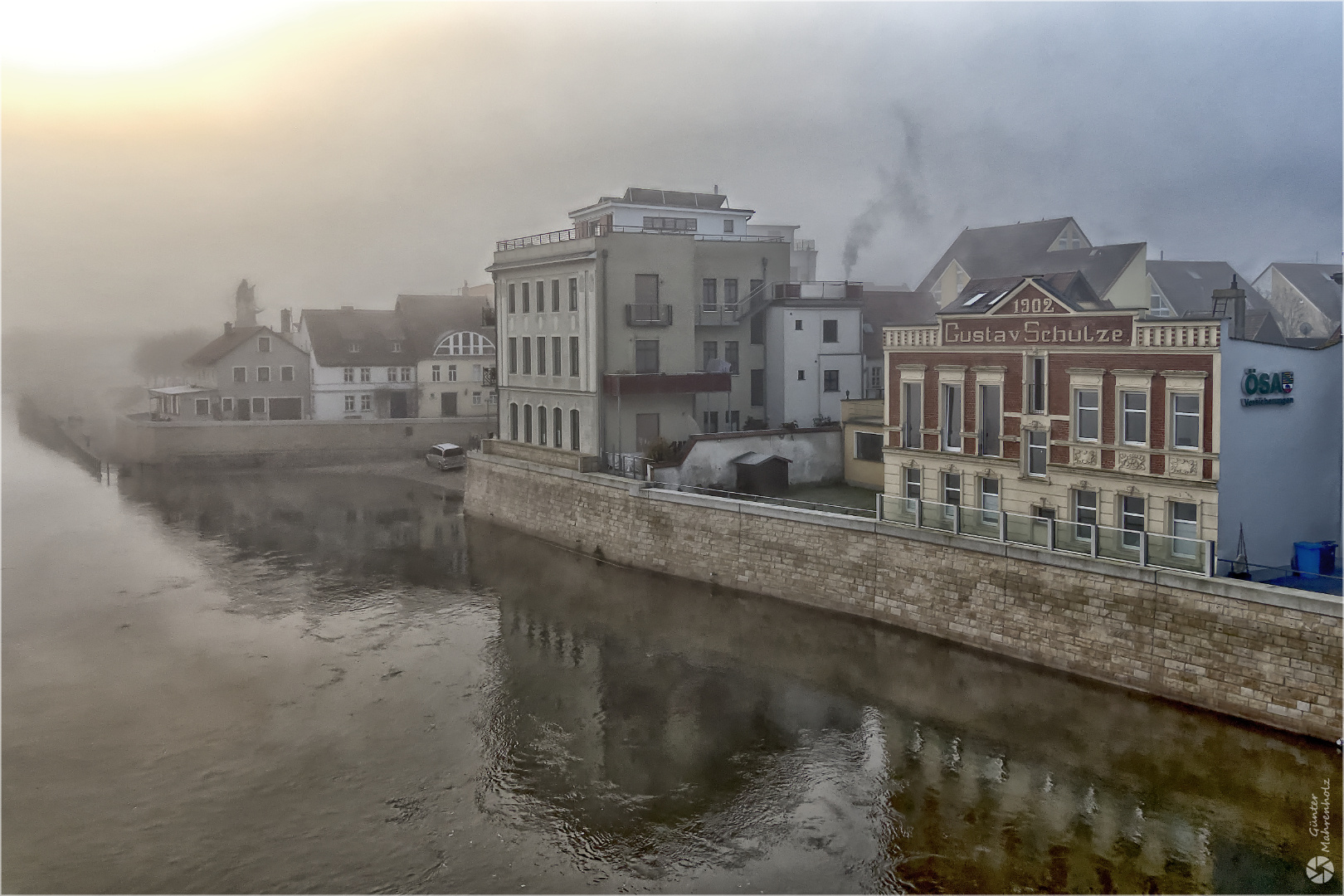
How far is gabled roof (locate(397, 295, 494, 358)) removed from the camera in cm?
8306

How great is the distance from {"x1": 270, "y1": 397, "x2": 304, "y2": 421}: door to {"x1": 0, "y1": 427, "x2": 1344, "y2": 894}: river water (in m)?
42.1

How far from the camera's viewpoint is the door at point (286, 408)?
7919cm

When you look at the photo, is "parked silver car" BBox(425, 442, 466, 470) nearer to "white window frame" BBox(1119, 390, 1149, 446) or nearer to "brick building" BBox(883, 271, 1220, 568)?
"brick building" BBox(883, 271, 1220, 568)

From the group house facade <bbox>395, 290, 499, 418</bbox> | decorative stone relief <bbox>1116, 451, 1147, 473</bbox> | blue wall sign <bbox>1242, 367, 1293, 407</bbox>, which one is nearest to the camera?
blue wall sign <bbox>1242, 367, 1293, 407</bbox>

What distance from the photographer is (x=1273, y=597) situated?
23.1 m

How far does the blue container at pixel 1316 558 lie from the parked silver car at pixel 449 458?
51.0 meters

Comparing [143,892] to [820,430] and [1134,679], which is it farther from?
[820,430]

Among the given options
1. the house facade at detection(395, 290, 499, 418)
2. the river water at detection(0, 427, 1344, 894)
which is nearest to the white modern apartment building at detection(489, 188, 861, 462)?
the river water at detection(0, 427, 1344, 894)

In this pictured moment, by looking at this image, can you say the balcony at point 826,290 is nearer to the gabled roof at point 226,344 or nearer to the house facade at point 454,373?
the house facade at point 454,373

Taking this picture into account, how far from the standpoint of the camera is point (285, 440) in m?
73.6

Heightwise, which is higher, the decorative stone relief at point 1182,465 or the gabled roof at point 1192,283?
the gabled roof at point 1192,283

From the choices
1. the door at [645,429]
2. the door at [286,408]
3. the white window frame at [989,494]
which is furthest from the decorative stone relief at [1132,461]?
the door at [286,408]

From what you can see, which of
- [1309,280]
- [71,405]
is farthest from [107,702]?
[71,405]

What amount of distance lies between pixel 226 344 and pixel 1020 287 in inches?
2820
